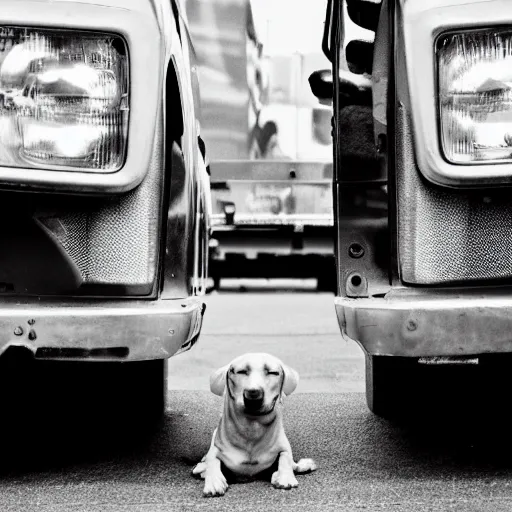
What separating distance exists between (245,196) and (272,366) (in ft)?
16.5

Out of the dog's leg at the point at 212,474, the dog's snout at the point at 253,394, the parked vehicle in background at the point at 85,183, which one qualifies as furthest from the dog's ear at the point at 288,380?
the parked vehicle in background at the point at 85,183

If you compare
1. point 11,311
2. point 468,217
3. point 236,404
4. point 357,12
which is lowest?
point 236,404

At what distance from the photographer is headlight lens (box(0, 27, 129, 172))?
201cm

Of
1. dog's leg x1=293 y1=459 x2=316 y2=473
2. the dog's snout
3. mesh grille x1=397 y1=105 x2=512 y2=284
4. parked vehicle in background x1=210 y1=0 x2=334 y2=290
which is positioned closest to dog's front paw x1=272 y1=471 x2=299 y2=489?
dog's leg x1=293 y1=459 x2=316 y2=473

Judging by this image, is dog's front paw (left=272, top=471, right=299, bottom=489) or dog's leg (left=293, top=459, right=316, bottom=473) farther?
dog's leg (left=293, top=459, right=316, bottom=473)

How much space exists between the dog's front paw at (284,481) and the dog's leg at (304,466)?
110mm

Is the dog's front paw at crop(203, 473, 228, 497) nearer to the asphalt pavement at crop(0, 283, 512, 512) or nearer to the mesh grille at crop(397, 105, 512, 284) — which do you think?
the asphalt pavement at crop(0, 283, 512, 512)

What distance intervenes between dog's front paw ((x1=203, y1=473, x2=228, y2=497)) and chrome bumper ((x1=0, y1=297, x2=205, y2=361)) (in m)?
0.39

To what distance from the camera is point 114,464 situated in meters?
2.45

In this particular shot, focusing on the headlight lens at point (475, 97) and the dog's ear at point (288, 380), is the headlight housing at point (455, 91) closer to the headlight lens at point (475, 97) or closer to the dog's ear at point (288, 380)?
the headlight lens at point (475, 97)

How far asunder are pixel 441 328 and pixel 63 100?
111 centimetres

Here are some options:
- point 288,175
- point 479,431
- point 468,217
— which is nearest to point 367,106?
point 468,217

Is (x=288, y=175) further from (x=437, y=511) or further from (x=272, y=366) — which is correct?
(x=437, y=511)

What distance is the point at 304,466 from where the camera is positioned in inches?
93.5
